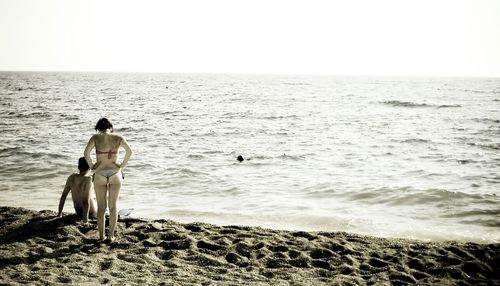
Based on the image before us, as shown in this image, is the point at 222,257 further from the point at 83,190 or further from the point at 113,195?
the point at 83,190

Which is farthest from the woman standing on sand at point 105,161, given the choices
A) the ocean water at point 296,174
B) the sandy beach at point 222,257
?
the ocean water at point 296,174

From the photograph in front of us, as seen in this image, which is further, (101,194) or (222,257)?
(101,194)

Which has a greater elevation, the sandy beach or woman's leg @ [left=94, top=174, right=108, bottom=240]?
woman's leg @ [left=94, top=174, right=108, bottom=240]

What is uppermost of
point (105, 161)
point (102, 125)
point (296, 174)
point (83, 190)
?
point (102, 125)

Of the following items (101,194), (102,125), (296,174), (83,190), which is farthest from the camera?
(296,174)

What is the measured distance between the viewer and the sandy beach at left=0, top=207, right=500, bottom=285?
4.61m

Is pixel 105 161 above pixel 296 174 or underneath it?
above

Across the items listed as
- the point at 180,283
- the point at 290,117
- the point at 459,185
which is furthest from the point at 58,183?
the point at 290,117

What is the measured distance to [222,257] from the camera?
5281mm

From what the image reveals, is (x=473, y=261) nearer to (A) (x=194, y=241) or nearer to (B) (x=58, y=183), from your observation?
(A) (x=194, y=241)

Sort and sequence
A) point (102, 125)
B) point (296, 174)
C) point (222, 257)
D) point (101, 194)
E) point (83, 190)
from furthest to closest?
point (296, 174) → point (83, 190) → point (101, 194) → point (102, 125) → point (222, 257)

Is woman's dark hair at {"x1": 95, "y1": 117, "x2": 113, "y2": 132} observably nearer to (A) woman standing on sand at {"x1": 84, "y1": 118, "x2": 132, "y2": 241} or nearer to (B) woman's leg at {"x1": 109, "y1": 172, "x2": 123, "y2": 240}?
(A) woman standing on sand at {"x1": 84, "y1": 118, "x2": 132, "y2": 241}

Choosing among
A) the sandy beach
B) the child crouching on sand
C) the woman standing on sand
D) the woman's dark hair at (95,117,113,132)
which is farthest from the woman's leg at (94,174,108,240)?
the child crouching on sand

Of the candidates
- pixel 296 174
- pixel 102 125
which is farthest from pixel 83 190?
pixel 296 174
